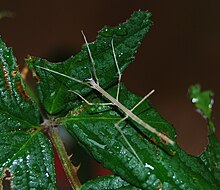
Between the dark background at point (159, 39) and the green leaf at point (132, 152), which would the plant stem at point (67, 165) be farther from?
the dark background at point (159, 39)

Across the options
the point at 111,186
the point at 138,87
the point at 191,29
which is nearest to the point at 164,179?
the point at 111,186

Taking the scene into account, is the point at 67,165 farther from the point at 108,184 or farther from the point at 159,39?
the point at 159,39

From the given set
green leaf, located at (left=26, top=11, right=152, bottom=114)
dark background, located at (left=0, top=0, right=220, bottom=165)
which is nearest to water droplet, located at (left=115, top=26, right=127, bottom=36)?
green leaf, located at (left=26, top=11, right=152, bottom=114)

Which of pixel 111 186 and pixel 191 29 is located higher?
pixel 191 29

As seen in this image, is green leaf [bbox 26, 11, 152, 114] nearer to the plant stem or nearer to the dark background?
the plant stem

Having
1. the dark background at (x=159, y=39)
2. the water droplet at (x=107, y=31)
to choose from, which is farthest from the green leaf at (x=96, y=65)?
the dark background at (x=159, y=39)

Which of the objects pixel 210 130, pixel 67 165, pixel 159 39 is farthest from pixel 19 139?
pixel 159 39

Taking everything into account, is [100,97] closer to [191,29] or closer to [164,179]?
[164,179]
